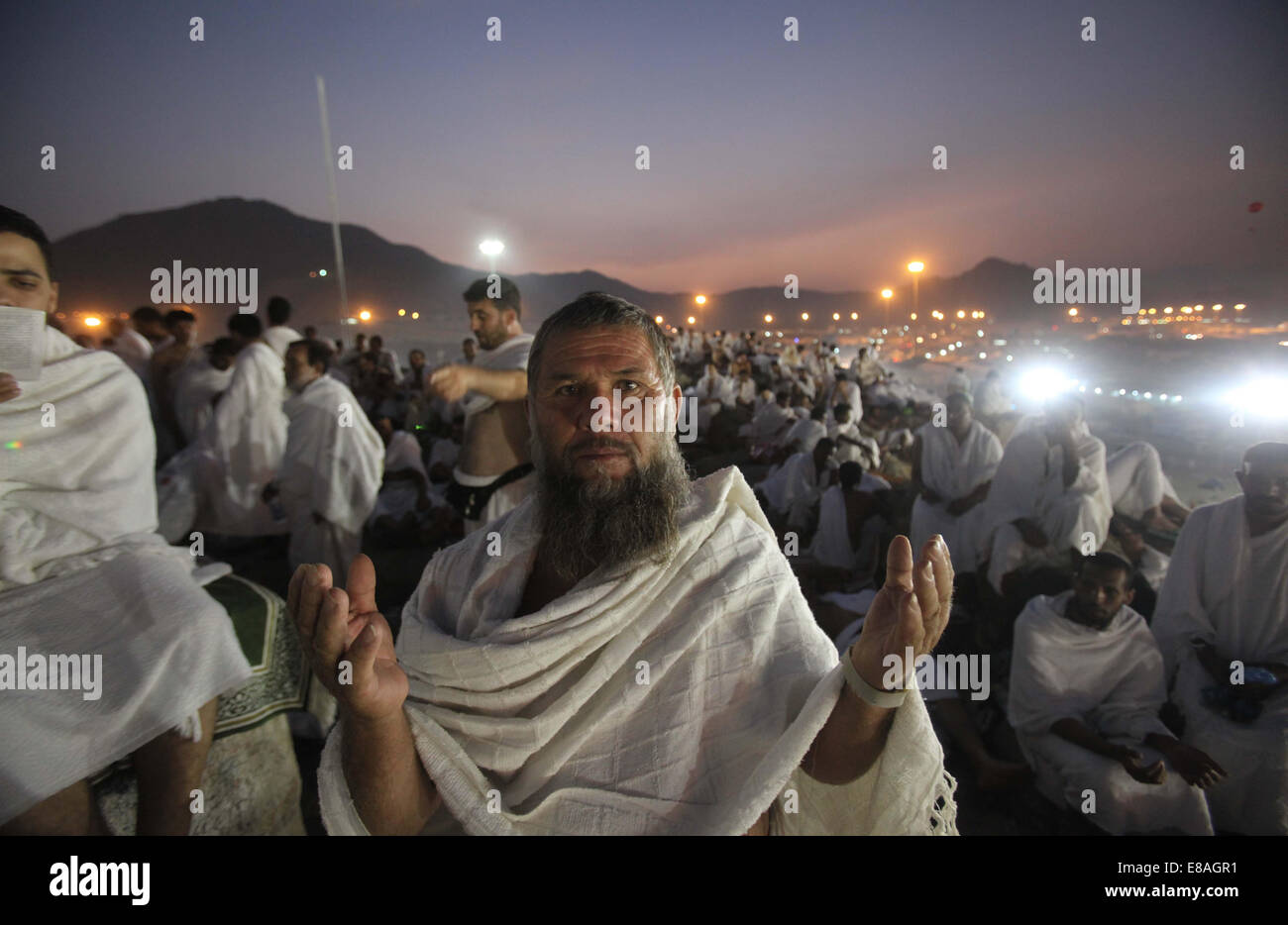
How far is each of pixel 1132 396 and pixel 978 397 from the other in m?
12.5

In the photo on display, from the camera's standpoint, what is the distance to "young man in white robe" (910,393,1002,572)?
633 cm

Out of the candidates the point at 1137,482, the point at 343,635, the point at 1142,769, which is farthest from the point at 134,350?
the point at 1137,482

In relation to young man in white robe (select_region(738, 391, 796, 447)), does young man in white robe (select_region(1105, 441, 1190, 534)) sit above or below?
below

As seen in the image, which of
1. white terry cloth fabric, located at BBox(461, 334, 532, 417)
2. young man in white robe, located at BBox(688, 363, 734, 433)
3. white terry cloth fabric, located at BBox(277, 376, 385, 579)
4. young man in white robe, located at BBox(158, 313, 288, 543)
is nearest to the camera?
white terry cloth fabric, located at BBox(461, 334, 532, 417)

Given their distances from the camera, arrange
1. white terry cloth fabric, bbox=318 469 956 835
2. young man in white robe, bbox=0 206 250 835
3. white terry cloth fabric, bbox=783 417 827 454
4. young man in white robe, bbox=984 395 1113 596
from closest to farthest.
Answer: white terry cloth fabric, bbox=318 469 956 835 < young man in white robe, bbox=0 206 250 835 < young man in white robe, bbox=984 395 1113 596 < white terry cloth fabric, bbox=783 417 827 454

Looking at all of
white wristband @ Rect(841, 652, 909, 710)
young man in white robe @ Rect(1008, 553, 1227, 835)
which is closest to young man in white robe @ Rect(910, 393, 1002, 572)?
young man in white robe @ Rect(1008, 553, 1227, 835)

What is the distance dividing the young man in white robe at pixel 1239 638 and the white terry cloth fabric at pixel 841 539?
247 centimetres

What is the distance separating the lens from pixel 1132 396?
18203mm

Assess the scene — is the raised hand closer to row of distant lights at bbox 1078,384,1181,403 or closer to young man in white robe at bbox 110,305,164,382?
young man in white robe at bbox 110,305,164,382

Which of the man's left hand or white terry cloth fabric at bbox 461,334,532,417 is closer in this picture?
the man's left hand

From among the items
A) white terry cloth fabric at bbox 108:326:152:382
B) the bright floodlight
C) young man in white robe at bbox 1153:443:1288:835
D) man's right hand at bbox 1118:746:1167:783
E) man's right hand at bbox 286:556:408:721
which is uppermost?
white terry cloth fabric at bbox 108:326:152:382

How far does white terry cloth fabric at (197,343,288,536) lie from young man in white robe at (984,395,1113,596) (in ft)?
22.3
